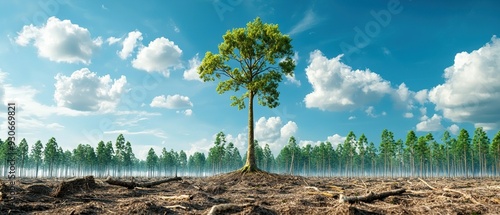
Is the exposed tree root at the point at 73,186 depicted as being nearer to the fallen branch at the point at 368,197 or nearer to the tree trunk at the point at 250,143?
the fallen branch at the point at 368,197

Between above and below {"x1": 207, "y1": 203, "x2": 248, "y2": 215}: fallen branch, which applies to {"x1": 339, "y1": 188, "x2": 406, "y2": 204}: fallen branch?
below

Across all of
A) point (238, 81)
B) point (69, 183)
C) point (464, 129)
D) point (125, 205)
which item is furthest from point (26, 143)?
point (464, 129)

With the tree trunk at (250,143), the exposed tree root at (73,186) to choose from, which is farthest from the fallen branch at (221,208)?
the tree trunk at (250,143)

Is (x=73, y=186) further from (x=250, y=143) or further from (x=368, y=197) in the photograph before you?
(x=250, y=143)

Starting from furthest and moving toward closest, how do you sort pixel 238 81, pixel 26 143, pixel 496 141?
pixel 26 143 → pixel 496 141 → pixel 238 81

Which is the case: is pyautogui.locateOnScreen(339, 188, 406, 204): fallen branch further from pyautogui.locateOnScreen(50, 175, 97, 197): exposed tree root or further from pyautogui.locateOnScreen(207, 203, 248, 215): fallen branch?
pyautogui.locateOnScreen(50, 175, 97, 197): exposed tree root

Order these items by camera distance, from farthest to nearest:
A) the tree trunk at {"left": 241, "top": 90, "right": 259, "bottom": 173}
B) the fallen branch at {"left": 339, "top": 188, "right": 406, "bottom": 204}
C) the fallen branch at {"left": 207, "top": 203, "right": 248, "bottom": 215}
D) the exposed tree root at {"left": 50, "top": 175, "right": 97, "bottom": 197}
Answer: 1. the tree trunk at {"left": 241, "top": 90, "right": 259, "bottom": 173}
2. the exposed tree root at {"left": 50, "top": 175, "right": 97, "bottom": 197}
3. the fallen branch at {"left": 339, "top": 188, "right": 406, "bottom": 204}
4. the fallen branch at {"left": 207, "top": 203, "right": 248, "bottom": 215}

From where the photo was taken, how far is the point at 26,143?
97.0 metres

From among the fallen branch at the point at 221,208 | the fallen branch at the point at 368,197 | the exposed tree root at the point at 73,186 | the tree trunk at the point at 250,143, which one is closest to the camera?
the fallen branch at the point at 221,208

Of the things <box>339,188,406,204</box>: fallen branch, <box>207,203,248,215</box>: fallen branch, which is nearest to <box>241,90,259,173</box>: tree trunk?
<box>339,188,406,204</box>: fallen branch

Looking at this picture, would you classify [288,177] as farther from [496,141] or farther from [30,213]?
[496,141]

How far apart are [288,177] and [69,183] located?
1514 cm

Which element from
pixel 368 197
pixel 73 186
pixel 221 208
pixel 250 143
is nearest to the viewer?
pixel 221 208

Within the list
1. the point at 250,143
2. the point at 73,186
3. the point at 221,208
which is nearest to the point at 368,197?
the point at 221,208
